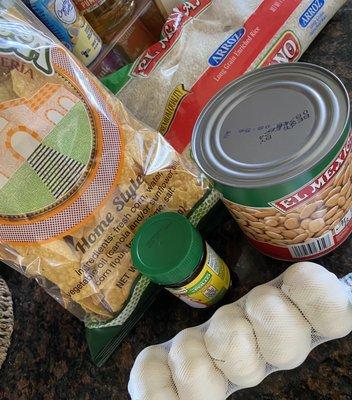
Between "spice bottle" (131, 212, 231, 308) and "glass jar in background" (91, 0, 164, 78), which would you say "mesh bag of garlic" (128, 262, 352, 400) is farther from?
"glass jar in background" (91, 0, 164, 78)

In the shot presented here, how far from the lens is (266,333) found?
1.87 feet

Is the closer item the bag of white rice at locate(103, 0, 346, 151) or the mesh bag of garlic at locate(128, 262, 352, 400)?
the mesh bag of garlic at locate(128, 262, 352, 400)

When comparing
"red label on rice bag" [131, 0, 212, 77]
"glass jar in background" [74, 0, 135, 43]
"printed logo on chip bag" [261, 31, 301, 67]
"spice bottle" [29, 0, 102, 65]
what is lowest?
"printed logo on chip bag" [261, 31, 301, 67]

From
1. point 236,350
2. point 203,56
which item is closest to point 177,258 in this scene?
point 236,350

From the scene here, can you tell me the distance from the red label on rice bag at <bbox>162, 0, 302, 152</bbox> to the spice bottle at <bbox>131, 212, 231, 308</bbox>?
18 cm

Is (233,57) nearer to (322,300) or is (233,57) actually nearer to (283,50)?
(283,50)

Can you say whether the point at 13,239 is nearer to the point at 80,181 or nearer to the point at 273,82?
the point at 80,181

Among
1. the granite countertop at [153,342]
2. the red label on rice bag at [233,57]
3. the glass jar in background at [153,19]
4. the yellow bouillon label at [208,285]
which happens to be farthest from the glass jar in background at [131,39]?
the yellow bouillon label at [208,285]

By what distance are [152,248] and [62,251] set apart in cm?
12

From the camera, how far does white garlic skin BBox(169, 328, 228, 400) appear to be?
1.90ft

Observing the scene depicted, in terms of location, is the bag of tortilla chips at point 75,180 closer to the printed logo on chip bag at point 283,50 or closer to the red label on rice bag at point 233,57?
the red label on rice bag at point 233,57

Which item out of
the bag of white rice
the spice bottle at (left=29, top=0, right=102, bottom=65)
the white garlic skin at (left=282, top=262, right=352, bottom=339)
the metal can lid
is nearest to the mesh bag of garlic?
the white garlic skin at (left=282, top=262, right=352, bottom=339)

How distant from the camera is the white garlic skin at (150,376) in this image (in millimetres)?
592

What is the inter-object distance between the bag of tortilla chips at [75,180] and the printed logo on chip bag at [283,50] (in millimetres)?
221
